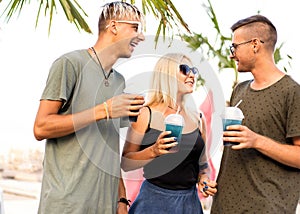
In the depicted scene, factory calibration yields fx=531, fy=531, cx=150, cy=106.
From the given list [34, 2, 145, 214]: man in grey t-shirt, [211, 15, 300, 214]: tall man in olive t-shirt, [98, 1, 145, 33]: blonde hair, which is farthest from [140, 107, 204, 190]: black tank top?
[98, 1, 145, 33]: blonde hair

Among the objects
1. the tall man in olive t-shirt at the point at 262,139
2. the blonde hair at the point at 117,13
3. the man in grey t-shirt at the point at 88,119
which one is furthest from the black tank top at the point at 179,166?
the blonde hair at the point at 117,13

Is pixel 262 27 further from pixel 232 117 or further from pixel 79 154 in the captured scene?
pixel 79 154

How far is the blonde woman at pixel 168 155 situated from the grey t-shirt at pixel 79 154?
23 cm

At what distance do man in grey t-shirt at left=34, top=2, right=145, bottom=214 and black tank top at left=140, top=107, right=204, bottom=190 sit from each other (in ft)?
0.73

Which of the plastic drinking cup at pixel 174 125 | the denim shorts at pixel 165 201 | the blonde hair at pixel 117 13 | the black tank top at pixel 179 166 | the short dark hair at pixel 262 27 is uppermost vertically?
the blonde hair at pixel 117 13

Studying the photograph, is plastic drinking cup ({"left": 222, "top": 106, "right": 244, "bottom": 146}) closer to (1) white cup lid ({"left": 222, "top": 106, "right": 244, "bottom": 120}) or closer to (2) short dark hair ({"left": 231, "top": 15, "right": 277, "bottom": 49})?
(1) white cup lid ({"left": 222, "top": 106, "right": 244, "bottom": 120})

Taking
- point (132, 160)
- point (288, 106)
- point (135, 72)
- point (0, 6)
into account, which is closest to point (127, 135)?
point (132, 160)

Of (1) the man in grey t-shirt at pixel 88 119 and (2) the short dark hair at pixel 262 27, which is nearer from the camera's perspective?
(1) the man in grey t-shirt at pixel 88 119

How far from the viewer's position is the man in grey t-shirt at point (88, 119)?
1729 mm

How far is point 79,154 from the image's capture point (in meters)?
1.80

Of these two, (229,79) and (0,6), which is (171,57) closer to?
(0,6)

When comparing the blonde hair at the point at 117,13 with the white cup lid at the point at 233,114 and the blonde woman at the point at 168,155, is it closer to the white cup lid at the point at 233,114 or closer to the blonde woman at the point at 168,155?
the blonde woman at the point at 168,155

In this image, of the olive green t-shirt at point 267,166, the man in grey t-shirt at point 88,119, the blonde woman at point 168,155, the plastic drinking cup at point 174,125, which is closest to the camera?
the man in grey t-shirt at point 88,119

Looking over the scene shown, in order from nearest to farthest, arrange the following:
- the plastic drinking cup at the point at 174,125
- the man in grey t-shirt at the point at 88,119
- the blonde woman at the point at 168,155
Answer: the man in grey t-shirt at the point at 88,119, the plastic drinking cup at the point at 174,125, the blonde woman at the point at 168,155
